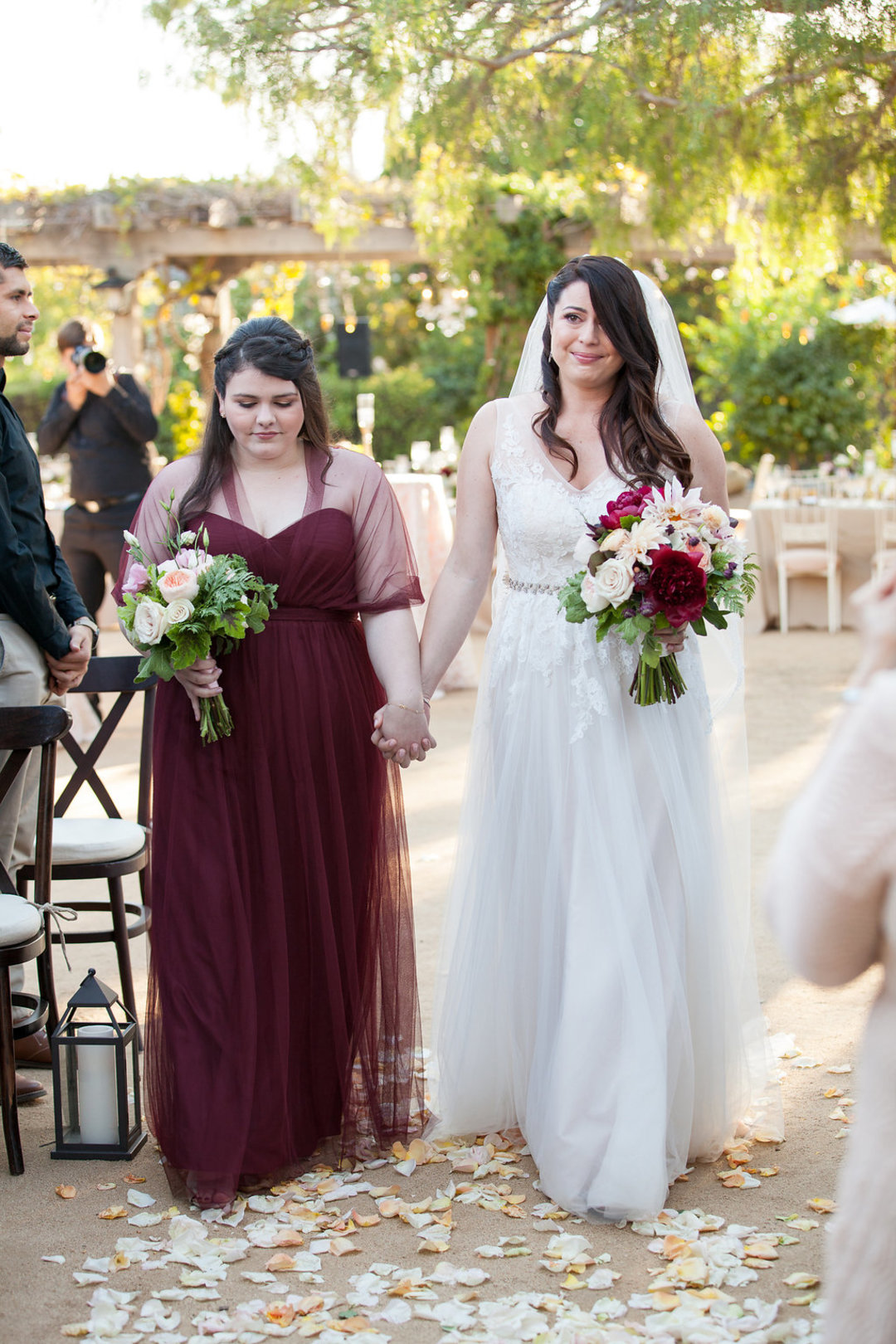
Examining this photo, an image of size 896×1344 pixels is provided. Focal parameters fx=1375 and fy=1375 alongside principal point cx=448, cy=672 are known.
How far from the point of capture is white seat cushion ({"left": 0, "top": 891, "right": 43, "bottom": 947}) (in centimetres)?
315

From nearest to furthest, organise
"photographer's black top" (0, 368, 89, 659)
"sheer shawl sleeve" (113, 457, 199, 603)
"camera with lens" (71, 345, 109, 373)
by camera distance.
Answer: "sheer shawl sleeve" (113, 457, 199, 603) → "photographer's black top" (0, 368, 89, 659) → "camera with lens" (71, 345, 109, 373)

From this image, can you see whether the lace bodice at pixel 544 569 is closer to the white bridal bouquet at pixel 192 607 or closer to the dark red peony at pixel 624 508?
the dark red peony at pixel 624 508

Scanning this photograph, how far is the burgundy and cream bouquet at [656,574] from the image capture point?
116 inches

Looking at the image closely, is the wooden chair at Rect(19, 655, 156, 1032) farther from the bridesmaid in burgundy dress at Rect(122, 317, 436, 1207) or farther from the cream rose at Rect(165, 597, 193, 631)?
the cream rose at Rect(165, 597, 193, 631)

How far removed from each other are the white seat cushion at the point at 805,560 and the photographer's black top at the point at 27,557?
8.33 m

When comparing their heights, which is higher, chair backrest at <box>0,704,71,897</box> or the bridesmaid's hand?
the bridesmaid's hand

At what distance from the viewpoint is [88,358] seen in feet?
24.3

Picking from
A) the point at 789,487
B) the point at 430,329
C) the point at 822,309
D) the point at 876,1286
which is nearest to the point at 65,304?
the point at 430,329

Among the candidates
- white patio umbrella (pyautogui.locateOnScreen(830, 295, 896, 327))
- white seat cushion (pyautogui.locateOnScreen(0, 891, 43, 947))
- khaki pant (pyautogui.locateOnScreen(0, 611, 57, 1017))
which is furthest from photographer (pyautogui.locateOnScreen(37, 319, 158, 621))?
white patio umbrella (pyautogui.locateOnScreen(830, 295, 896, 327))

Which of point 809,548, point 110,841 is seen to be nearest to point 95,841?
point 110,841

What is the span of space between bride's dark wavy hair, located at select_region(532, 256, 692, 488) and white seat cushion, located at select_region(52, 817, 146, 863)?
1.63 metres

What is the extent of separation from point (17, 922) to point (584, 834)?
52.3 inches

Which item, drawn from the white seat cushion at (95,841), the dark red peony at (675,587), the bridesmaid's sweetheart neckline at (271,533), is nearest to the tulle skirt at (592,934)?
the dark red peony at (675,587)

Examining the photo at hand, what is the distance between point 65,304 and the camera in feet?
100.0
